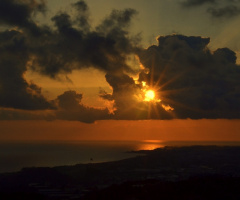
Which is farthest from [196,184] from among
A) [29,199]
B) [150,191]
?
[29,199]

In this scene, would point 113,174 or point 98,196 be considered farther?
point 113,174

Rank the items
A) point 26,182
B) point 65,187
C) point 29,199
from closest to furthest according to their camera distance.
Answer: point 29,199, point 65,187, point 26,182

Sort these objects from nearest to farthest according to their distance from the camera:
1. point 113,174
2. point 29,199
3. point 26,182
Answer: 1. point 29,199
2. point 26,182
3. point 113,174

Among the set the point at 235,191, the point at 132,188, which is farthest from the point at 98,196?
the point at 235,191

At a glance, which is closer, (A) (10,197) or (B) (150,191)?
(B) (150,191)

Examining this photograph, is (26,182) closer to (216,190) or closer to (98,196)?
(98,196)

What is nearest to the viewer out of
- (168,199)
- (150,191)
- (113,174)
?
(168,199)

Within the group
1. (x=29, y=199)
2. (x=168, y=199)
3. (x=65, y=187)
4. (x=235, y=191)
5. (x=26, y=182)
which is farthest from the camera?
(x=26, y=182)

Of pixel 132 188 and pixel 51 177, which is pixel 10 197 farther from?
pixel 51 177

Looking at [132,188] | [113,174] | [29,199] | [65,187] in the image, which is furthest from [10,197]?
[113,174]
